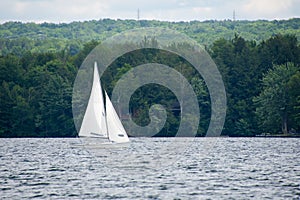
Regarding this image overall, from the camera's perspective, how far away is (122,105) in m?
138

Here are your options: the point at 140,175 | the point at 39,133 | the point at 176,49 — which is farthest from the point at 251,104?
the point at 140,175

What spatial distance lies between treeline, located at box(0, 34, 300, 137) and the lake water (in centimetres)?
4160

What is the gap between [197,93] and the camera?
13438cm

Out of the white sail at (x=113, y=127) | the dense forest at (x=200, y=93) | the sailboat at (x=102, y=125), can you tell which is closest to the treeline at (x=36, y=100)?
the dense forest at (x=200, y=93)

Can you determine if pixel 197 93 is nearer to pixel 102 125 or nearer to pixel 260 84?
pixel 260 84

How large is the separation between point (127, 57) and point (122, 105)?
17020 millimetres

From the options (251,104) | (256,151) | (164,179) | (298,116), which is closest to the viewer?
(164,179)

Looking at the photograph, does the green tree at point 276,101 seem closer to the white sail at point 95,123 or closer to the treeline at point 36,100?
the treeline at point 36,100

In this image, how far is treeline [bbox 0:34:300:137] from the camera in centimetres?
12319

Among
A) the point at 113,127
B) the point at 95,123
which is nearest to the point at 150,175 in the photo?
the point at 113,127

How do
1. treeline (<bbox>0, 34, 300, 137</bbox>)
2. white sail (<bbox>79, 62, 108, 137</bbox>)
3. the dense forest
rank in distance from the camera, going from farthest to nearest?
treeline (<bbox>0, 34, 300, 137</bbox>) < the dense forest < white sail (<bbox>79, 62, 108, 137</bbox>)

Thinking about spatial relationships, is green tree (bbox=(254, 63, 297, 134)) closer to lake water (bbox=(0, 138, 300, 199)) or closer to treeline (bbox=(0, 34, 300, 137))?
treeline (bbox=(0, 34, 300, 137))

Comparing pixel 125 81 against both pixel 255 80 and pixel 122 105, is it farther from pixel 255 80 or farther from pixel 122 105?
pixel 255 80

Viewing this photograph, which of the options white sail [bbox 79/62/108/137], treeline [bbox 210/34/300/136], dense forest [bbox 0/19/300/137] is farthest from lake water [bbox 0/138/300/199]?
dense forest [bbox 0/19/300/137]
